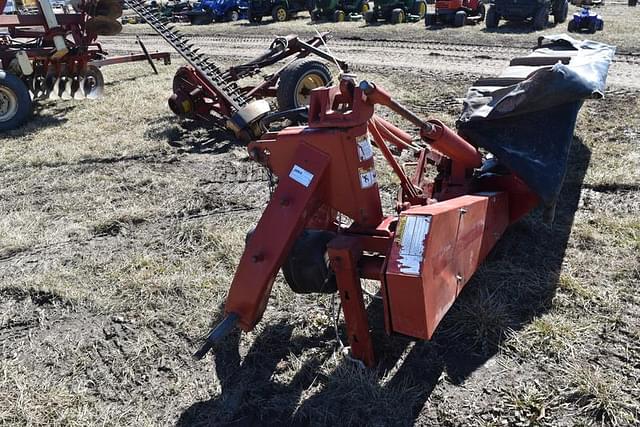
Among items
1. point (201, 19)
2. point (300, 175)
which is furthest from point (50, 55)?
point (201, 19)

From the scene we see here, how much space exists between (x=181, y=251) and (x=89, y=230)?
98cm

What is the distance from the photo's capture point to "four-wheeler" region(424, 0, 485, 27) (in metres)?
16.2

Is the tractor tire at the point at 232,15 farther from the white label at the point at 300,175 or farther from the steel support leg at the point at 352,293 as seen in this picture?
the steel support leg at the point at 352,293

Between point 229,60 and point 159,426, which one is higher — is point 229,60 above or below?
above

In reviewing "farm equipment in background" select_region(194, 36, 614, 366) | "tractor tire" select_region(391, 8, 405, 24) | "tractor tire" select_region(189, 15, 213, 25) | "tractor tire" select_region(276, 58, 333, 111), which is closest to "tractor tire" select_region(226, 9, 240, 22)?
"tractor tire" select_region(189, 15, 213, 25)

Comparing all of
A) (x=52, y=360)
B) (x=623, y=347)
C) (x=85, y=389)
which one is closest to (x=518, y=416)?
(x=623, y=347)

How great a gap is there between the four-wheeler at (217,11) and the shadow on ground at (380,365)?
2217 centimetres

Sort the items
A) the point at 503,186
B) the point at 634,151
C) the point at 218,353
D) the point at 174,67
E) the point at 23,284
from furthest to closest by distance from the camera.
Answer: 1. the point at 174,67
2. the point at 634,151
3. the point at 23,284
4. the point at 503,186
5. the point at 218,353

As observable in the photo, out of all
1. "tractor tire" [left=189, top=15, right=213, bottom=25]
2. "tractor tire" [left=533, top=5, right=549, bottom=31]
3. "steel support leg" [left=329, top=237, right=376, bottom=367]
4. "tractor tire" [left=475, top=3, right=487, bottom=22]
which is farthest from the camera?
"tractor tire" [left=189, top=15, right=213, bottom=25]

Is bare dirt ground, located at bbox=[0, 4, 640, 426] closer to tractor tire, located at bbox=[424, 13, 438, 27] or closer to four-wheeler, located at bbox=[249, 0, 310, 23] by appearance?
tractor tire, located at bbox=[424, 13, 438, 27]

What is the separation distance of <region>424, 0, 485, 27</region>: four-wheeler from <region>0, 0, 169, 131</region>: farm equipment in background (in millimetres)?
10344

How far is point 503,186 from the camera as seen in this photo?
3.53m

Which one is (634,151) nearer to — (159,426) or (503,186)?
(503,186)

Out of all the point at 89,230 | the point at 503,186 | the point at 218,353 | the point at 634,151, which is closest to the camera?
the point at 218,353
